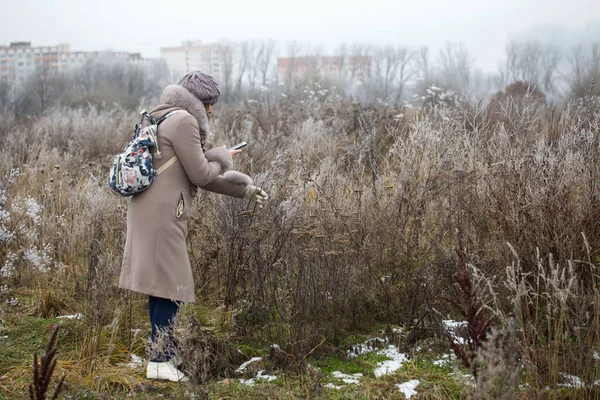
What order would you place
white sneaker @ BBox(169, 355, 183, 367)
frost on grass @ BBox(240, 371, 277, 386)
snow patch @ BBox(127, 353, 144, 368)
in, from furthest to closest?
snow patch @ BBox(127, 353, 144, 368), frost on grass @ BBox(240, 371, 277, 386), white sneaker @ BBox(169, 355, 183, 367)

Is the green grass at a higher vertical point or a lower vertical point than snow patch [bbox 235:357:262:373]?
higher

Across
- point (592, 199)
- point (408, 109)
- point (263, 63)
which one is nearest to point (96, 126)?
point (408, 109)

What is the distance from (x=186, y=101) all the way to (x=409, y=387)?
6.23 feet

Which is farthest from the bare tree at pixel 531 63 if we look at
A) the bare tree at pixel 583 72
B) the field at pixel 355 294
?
the field at pixel 355 294

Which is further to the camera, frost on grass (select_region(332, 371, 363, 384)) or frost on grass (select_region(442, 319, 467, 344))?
frost on grass (select_region(442, 319, 467, 344))

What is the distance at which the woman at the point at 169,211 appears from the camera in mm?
3062

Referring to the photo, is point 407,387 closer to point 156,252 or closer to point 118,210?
point 156,252

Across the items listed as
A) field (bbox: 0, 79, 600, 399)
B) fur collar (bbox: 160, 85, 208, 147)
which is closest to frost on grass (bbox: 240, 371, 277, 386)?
field (bbox: 0, 79, 600, 399)

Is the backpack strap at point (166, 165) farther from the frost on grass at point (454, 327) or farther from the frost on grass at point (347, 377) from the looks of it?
the frost on grass at point (454, 327)

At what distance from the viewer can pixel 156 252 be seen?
10.1 ft

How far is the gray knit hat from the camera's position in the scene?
124 inches

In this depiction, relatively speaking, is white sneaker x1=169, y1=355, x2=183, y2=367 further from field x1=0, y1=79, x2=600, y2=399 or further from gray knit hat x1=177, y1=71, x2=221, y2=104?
gray knit hat x1=177, y1=71, x2=221, y2=104

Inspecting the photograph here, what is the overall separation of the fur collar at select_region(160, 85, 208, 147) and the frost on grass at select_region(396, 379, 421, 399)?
173 cm

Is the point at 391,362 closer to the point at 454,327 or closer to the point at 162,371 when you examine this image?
the point at 454,327
